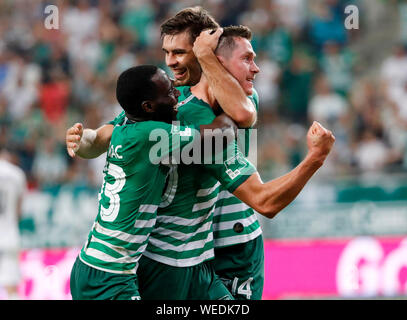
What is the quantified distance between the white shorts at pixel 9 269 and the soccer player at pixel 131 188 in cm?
562

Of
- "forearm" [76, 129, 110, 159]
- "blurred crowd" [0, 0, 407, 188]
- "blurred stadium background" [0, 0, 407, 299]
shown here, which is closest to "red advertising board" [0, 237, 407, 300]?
"blurred stadium background" [0, 0, 407, 299]

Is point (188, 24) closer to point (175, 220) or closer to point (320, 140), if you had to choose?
point (175, 220)

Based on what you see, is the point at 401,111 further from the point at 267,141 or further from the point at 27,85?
the point at 27,85

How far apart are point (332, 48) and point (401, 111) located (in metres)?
1.89

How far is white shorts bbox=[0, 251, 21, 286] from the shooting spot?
31.8 ft

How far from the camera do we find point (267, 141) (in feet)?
37.9

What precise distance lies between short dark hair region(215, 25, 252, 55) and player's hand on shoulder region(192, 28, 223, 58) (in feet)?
0.22

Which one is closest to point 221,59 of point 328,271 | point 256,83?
point 328,271

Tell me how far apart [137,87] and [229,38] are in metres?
0.78

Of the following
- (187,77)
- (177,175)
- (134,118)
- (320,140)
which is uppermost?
(187,77)

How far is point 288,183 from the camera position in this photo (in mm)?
4086

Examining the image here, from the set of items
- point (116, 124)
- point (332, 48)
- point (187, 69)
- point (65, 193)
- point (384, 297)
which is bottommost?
point (384, 297)

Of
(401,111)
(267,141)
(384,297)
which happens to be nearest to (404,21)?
(401,111)

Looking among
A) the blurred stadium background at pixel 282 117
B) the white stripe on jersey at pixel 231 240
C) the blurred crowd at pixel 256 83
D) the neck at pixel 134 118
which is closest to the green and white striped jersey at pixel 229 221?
the white stripe on jersey at pixel 231 240
